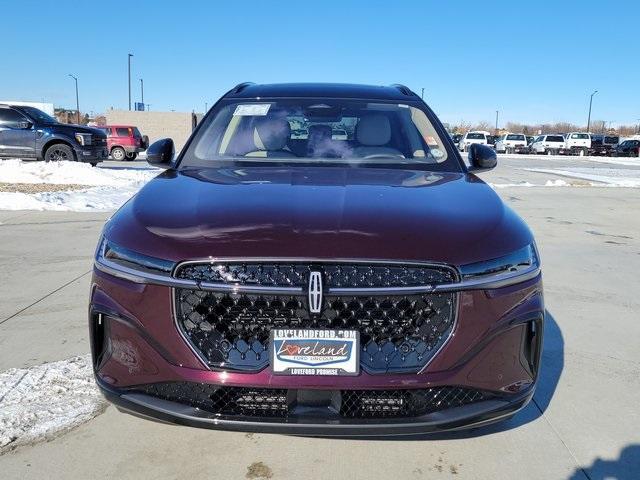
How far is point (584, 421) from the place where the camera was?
3078 millimetres

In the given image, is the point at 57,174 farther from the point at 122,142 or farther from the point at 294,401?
the point at 294,401

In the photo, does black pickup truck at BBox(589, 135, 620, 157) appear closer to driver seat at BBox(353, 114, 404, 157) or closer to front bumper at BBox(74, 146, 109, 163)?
front bumper at BBox(74, 146, 109, 163)

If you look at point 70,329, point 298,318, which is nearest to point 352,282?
point 298,318

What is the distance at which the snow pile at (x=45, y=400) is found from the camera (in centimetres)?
288

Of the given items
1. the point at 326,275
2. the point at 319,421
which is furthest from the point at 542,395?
the point at 326,275

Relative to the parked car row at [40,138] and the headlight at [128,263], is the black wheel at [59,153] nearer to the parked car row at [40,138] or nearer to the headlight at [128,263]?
the parked car row at [40,138]

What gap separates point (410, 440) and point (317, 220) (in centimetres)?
121

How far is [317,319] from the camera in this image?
85.9 inches

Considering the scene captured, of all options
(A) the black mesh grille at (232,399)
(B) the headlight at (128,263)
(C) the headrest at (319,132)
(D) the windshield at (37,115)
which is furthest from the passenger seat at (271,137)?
(D) the windshield at (37,115)

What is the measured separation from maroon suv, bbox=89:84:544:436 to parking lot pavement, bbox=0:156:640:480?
0.52 metres

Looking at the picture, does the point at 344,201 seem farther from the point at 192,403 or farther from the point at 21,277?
the point at 21,277

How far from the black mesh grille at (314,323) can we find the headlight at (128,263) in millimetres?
125

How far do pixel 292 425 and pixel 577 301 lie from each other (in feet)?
12.8

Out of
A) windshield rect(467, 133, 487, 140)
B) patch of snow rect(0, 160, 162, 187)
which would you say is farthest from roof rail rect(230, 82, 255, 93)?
windshield rect(467, 133, 487, 140)
